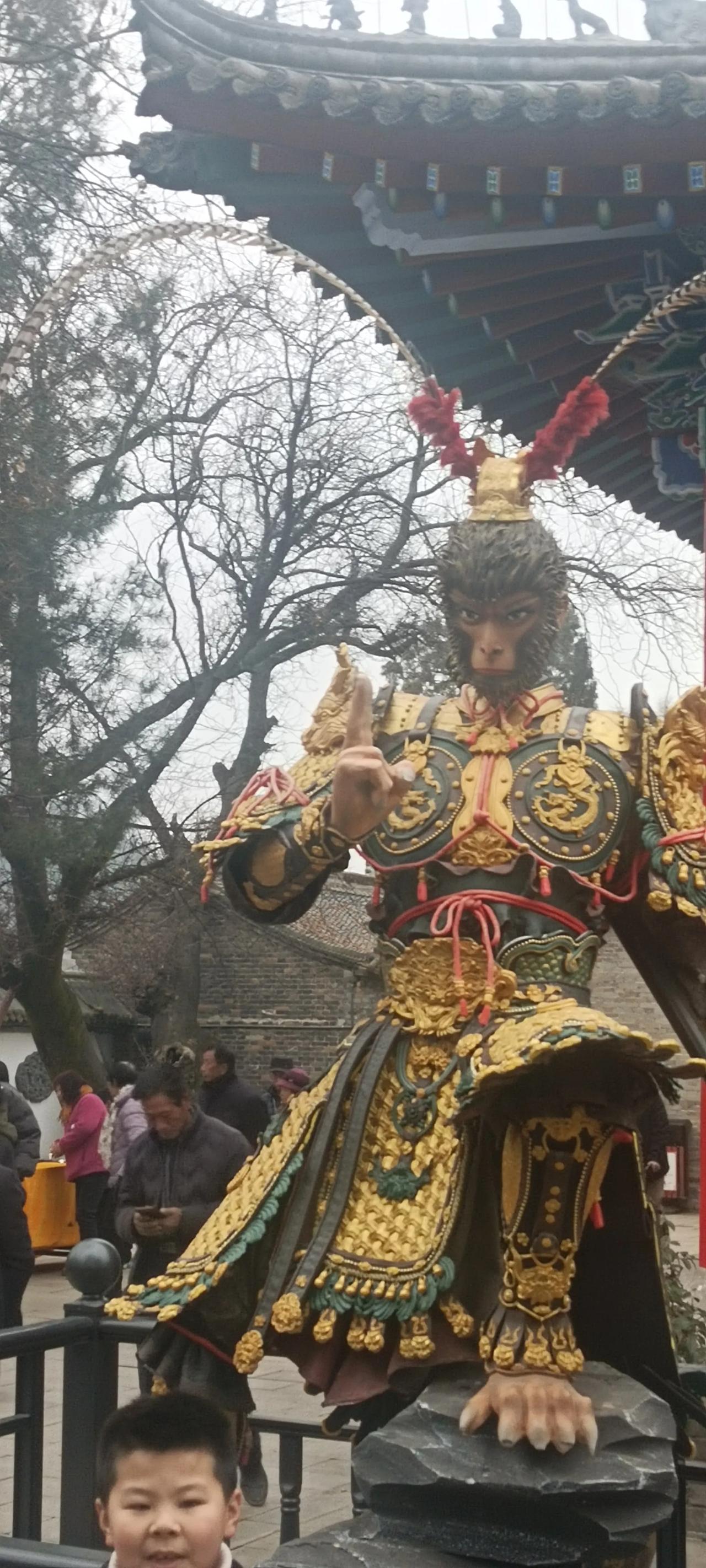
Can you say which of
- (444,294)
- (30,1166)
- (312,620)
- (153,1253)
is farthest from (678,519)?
(312,620)

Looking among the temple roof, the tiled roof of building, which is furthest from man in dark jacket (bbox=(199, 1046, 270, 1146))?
the tiled roof of building

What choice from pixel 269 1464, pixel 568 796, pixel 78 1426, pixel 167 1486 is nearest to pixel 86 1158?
pixel 269 1464

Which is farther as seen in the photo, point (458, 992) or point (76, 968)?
point (76, 968)

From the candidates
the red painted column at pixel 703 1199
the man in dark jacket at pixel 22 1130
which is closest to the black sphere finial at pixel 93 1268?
the red painted column at pixel 703 1199

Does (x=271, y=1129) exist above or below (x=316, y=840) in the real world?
below

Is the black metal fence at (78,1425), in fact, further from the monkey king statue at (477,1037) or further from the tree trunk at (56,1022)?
the tree trunk at (56,1022)

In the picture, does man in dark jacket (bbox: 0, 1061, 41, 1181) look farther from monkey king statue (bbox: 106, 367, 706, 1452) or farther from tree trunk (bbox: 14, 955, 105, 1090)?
monkey king statue (bbox: 106, 367, 706, 1452)

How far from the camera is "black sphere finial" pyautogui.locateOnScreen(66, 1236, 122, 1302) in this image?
139 inches

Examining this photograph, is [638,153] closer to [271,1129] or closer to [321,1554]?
[271,1129]

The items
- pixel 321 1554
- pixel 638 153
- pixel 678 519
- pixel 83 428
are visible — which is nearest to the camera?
pixel 321 1554

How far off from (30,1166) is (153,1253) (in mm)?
2610

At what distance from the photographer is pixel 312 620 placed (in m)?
13.2

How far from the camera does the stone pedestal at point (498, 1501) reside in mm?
2520

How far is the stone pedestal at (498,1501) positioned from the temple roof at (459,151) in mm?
2740
